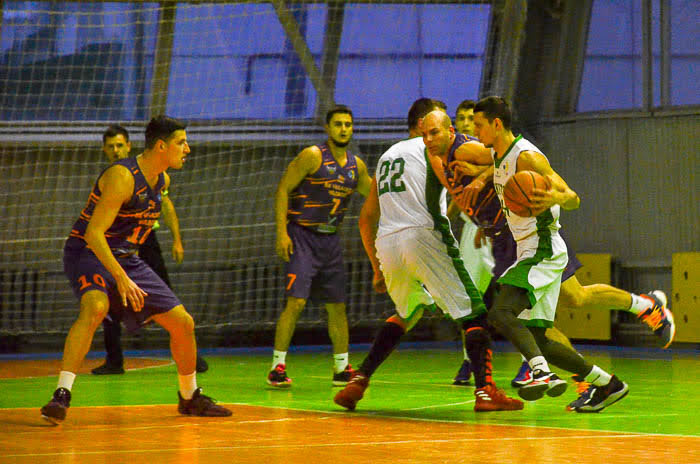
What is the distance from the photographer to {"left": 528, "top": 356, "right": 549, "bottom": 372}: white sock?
5.46 m

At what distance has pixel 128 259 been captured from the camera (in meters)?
6.04

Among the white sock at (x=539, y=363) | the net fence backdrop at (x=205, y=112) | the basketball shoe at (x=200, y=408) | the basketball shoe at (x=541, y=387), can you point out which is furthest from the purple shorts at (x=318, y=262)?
the net fence backdrop at (x=205, y=112)

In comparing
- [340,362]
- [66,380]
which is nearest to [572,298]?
[340,362]

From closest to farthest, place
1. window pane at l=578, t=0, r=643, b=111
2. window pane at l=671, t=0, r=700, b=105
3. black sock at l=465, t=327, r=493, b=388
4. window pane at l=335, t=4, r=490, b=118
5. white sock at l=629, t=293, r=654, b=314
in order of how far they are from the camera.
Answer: black sock at l=465, t=327, r=493, b=388, white sock at l=629, t=293, r=654, b=314, window pane at l=671, t=0, r=700, b=105, window pane at l=578, t=0, r=643, b=111, window pane at l=335, t=4, r=490, b=118

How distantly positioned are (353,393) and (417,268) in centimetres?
80

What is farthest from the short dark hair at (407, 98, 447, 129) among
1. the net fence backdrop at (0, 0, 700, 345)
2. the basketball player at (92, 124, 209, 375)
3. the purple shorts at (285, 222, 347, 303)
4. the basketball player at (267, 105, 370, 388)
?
the net fence backdrop at (0, 0, 700, 345)

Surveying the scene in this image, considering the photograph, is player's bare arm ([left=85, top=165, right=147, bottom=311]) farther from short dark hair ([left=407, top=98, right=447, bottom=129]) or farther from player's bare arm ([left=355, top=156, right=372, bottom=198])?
player's bare arm ([left=355, top=156, right=372, bottom=198])

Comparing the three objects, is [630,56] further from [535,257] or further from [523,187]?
[523,187]

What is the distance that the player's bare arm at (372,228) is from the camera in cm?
673

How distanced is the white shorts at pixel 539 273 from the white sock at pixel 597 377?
343 millimetres

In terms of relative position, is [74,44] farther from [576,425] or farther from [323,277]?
[576,425]

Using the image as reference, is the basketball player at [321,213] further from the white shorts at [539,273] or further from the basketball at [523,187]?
the basketball at [523,187]

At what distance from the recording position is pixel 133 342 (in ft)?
41.7

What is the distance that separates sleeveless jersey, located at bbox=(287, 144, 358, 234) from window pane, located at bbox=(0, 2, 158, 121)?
4.75 metres
